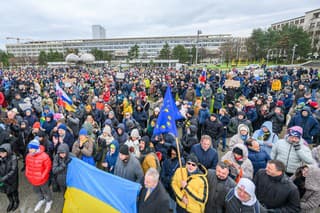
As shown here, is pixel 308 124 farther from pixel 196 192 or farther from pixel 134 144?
pixel 134 144

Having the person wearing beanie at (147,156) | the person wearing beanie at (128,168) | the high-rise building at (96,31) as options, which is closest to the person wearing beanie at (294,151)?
the person wearing beanie at (147,156)

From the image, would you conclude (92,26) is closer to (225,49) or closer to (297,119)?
(225,49)

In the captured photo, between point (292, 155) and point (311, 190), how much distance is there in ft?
3.01

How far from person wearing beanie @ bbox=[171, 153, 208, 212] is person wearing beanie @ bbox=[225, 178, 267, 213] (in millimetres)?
376

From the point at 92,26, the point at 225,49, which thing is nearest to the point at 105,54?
the point at 225,49

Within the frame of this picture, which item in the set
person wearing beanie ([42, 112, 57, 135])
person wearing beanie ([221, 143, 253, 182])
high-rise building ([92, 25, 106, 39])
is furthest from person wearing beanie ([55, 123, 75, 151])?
high-rise building ([92, 25, 106, 39])

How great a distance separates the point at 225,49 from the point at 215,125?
218ft

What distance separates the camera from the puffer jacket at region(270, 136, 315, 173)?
10.8ft

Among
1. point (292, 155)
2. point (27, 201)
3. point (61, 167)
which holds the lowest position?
point (27, 201)

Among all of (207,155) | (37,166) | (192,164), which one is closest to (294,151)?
(207,155)

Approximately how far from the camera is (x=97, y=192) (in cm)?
292

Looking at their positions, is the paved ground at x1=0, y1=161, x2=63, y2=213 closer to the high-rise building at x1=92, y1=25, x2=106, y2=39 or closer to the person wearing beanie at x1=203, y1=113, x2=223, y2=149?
the person wearing beanie at x1=203, y1=113, x2=223, y2=149

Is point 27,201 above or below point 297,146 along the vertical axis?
below

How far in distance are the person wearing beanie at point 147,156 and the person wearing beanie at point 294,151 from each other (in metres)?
2.45
